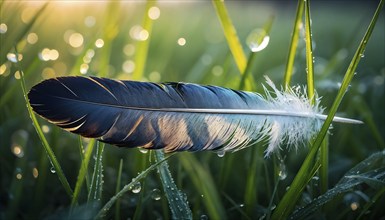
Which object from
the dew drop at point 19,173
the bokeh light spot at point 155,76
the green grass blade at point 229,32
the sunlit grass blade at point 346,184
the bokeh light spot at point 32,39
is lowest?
the sunlit grass blade at point 346,184

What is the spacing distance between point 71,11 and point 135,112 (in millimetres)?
2497

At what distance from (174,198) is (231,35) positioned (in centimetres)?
37

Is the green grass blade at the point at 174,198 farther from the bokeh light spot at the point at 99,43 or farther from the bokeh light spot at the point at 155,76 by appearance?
the bokeh light spot at the point at 155,76

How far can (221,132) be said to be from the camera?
2.44 ft

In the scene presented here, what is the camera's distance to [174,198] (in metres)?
0.70

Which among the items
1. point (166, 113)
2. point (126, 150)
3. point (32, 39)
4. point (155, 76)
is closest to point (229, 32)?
point (166, 113)

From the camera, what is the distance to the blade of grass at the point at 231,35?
0.91 m

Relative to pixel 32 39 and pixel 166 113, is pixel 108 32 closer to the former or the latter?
pixel 166 113

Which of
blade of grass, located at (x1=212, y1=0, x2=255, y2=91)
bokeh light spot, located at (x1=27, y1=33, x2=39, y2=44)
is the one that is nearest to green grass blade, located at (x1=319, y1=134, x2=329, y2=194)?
blade of grass, located at (x1=212, y1=0, x2=255, y2=91)

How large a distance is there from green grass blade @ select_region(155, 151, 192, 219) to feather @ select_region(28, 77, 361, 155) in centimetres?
5

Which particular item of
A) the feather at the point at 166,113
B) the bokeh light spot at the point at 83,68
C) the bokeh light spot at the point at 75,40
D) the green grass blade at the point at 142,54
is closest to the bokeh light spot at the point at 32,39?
the bokeh light spot at the point at 75,40

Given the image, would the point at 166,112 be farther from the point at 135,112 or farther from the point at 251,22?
the point at 251,22

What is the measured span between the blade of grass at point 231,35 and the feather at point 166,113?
16 centimetres

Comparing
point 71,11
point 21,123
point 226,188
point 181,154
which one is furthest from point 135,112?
point 71,11
